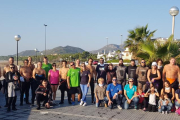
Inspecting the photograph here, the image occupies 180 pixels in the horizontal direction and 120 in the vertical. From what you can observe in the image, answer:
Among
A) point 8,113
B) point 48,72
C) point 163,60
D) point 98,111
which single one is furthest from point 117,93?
point 8,113

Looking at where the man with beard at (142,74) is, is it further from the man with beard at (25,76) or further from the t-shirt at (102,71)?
the man with beard at (25,76)

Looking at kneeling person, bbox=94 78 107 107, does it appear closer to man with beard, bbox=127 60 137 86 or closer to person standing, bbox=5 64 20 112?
man with beard, bbox=127 60 137 86

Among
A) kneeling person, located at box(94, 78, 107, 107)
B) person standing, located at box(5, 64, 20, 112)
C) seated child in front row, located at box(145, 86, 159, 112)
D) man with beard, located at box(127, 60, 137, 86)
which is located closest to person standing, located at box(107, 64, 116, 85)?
kneeling person, located at box(94, 78, 107, 107)

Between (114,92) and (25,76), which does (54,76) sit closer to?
(25,76)

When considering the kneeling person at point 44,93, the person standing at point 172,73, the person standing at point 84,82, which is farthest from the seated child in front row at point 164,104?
the kneeling person at point 44,93

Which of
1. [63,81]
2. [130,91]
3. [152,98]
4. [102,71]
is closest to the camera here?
[152,98]

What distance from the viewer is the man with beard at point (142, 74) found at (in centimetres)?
807

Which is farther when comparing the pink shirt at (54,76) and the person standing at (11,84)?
the pink shirt at (54,76)

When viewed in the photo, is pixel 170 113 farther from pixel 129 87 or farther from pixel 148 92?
pixel 129 87

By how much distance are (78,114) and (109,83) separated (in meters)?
2.17

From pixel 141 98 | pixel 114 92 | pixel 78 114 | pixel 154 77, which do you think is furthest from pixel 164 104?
pixel 78 114

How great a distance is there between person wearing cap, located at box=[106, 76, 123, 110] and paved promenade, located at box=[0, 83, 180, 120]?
0.39 m

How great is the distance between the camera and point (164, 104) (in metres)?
7.29

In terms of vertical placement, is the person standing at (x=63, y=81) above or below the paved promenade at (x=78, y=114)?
above
